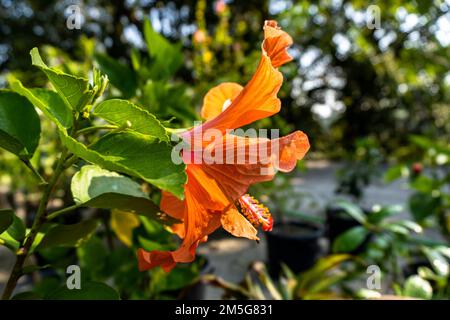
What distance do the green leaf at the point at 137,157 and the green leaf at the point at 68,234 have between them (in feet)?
0.45

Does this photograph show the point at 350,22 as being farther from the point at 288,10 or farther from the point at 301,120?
the point at 301,120

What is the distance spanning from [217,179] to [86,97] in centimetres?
13

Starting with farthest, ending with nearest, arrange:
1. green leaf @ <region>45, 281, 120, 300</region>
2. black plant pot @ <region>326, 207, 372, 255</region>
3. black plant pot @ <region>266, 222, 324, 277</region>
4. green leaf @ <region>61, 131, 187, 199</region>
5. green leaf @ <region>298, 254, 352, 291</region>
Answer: black plant pot @ <region>326, 207, 372, 255</region>
black plant pot @ <region>266, 222, 324, 277</region>
green leaf @ <region>298, 254, 352, 291</region>
green leaf @ <region>45, 281, 120, 300</region>
green leaf @ <region>61, 131, 187, 199</region>

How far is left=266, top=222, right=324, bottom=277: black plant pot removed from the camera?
5.61 ft

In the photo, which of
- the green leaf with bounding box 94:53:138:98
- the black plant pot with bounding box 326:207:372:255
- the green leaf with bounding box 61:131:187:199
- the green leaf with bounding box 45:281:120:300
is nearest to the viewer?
the green leaf with bounding box 61:131:187:199

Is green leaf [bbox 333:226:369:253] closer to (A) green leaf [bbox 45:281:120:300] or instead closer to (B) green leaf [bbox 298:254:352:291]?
(B) green leaf [bbox 298:254:352:291]

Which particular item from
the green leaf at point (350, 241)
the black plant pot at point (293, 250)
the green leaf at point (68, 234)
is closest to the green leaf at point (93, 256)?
the green leaf at point (68, 234)

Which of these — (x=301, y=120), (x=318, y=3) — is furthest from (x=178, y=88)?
(x=318, y=3)

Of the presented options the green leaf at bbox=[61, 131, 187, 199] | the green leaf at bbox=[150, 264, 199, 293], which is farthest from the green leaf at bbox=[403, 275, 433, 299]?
the green leaf at bbox=[61, 131, 187, 199]

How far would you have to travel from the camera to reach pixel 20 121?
1.31 feet

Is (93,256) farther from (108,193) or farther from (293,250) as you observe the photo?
(293,250)

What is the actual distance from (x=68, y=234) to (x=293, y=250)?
1.42 meters

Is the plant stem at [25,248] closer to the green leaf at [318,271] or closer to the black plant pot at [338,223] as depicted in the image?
the green leaf at [318,271]

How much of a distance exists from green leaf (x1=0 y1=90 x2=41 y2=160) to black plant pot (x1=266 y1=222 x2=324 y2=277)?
4.69 feet
